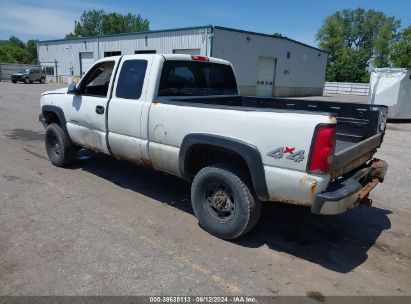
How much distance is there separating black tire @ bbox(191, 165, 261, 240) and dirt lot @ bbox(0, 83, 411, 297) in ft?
0.57

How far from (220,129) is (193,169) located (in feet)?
2.88

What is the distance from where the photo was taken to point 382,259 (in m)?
3.74

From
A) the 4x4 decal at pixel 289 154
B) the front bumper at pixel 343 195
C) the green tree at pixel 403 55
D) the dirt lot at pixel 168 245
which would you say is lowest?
the dirt lot at pixel 168 245

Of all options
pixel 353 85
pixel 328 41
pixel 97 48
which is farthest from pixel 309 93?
pixel 328 41

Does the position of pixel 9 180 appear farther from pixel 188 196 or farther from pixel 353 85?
pixel 353 85

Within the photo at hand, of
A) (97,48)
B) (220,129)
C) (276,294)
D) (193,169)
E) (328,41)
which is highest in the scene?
(328,41)

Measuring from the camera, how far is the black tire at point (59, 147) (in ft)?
20.4

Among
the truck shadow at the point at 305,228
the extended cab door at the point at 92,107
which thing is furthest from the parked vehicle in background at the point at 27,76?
the truck shadow at the point at 305,228

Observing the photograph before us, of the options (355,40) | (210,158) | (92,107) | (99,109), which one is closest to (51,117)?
(92,107)

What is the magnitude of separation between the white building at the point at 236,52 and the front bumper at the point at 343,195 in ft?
66.3

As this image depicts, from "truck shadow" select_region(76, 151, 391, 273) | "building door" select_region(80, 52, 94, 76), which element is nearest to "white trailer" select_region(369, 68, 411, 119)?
"truck shadow" select_region(76, 151, 391, 273)

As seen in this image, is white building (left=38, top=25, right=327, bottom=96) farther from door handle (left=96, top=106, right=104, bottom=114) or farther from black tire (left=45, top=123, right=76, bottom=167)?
door handle (left=96, top=106, right=104, bottom=114)

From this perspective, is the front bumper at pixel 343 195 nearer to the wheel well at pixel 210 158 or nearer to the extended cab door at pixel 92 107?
the wheel well at pixel 210 158

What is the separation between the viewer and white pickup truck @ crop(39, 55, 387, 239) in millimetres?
3232
